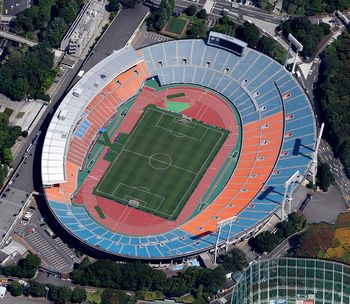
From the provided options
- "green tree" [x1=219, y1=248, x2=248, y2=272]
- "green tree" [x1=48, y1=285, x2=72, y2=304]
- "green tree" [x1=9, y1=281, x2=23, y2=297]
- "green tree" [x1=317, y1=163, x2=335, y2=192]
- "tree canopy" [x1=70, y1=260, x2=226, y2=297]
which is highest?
"green tree" [x1=317, y1=163, x2=335, y2=192]

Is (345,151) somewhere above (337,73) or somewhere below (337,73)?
below

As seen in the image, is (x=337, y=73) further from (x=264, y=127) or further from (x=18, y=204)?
(x=18, y=204)

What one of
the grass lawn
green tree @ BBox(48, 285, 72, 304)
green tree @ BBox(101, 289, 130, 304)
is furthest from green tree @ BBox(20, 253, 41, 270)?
green tree @ BBox(101, 289, 130, 304)

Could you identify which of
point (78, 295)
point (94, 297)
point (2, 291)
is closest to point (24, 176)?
point (2, 291)

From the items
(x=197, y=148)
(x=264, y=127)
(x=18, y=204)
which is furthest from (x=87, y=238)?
(x=264, y=127)

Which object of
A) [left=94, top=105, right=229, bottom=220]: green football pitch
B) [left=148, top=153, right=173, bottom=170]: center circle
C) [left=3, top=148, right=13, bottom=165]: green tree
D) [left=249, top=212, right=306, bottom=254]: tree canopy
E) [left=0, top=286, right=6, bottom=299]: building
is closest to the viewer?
[left=0, top=286, right=6, bottom=299]: building

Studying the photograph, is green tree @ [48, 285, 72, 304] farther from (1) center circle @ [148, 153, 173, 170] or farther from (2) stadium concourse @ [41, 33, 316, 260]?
(1) center circle @ [148, 153, 173, 170]

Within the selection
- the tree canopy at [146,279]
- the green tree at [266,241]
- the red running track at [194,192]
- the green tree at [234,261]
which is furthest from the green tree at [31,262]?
the green tree at [266,241]
